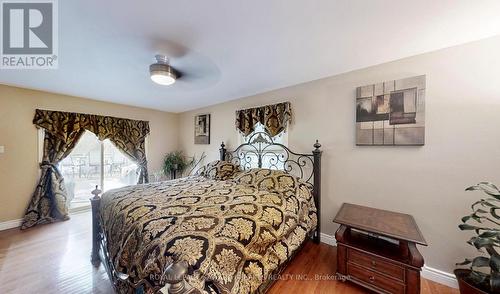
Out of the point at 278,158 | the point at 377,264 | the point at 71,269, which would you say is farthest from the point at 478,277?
the point at 71,269

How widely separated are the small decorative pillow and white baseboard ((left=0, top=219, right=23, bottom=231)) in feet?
9.89

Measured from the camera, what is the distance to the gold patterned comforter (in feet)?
3.37

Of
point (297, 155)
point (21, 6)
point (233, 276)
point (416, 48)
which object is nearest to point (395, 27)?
point (416, 48)

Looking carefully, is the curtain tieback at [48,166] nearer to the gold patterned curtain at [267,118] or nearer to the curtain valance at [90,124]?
the curtain valance at [90,124]

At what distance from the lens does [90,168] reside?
3.74 metres

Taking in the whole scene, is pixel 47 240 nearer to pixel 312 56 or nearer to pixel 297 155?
pixel 297 155

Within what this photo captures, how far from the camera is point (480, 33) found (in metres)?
1.55

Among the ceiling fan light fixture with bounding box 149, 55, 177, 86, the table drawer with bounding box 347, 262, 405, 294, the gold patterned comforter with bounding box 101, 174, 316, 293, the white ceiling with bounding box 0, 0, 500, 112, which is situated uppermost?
the white ceiling with bounding box 0, 0, 500, 112

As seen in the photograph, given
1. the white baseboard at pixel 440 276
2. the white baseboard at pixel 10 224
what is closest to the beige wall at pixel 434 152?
the white baseboard at pixel 440 276

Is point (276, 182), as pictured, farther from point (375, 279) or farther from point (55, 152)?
point (55, 152)

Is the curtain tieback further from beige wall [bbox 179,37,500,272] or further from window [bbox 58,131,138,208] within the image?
beige wall [bbox 179,37,500,272]

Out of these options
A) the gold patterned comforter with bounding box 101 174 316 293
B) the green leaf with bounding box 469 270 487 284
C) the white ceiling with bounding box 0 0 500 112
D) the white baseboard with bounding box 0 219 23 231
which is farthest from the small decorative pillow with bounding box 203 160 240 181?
the white baseboard with bounding box 0 219 23 231

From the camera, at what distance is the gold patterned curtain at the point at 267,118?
278 centimetres

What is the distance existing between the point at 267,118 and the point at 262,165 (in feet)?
2.66
